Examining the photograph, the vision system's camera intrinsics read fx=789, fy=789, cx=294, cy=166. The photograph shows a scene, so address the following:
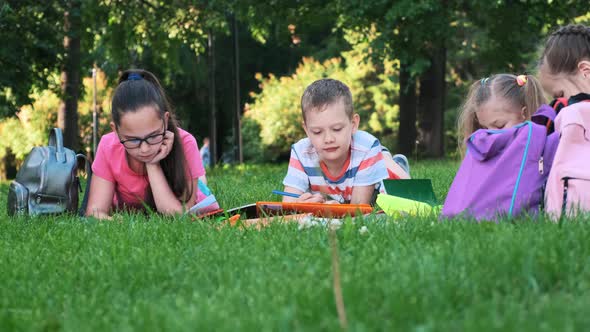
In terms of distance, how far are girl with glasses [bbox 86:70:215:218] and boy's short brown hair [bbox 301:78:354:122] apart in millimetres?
904

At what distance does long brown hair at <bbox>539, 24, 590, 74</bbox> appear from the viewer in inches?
195

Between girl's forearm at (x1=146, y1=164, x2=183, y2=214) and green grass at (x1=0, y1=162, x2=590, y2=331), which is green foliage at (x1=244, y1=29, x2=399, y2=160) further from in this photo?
green grass at (x1=0, y1=162, x2=590, y2=331)

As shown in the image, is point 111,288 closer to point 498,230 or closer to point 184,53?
point 498,230

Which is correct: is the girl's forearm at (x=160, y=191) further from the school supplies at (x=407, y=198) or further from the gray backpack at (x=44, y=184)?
the school supplies at (x=407, y=198)

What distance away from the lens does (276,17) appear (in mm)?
18562

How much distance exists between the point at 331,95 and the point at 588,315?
3.54 m

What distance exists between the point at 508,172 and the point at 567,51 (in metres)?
1.05

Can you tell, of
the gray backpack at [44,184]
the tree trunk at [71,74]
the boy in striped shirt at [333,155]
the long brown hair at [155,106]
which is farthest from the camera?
the tree trunk at [71,74]

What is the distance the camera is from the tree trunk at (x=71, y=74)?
15766 mm

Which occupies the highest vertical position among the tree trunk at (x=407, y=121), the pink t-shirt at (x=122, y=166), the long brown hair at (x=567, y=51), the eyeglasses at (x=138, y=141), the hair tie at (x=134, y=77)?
the long brown hair at (x=567, y=51)

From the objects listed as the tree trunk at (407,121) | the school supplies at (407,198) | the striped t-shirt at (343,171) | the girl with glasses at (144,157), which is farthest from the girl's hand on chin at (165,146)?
the tree trunk at (407,121)

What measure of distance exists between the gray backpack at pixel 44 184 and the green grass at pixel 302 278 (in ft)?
3.78

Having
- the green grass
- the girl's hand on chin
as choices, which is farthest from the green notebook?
the girl's hand on chin

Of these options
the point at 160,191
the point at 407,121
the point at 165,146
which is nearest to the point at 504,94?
the point at 165,146
